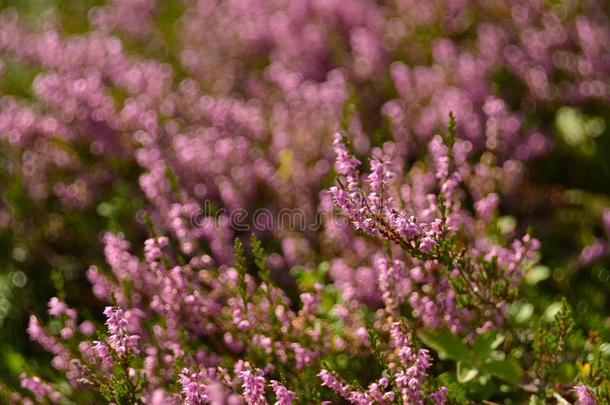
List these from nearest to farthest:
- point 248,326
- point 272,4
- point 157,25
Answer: point 248,326 → point 272,4 → point 157,25

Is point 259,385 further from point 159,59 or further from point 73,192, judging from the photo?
point 159,59

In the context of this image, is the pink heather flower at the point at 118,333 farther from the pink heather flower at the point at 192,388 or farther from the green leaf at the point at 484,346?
the green leaf at the point at 484,346

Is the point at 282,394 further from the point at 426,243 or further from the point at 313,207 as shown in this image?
the point at 313,207

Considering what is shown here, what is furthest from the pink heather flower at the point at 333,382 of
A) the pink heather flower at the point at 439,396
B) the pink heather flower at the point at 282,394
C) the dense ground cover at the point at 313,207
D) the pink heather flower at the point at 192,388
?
the pink heather flower at the point at 192,388

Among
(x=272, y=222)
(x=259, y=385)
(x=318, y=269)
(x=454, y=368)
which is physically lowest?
(x=259, y=385)

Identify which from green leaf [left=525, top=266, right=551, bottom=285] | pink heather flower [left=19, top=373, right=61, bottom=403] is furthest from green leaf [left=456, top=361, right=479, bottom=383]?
pink heather flower [left=19, top=373, right=61, bottom=403]

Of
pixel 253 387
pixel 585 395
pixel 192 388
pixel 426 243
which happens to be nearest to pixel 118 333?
pixel 192 388

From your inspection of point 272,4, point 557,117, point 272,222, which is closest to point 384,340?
point 272,222
